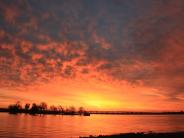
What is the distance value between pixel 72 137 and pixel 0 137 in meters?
19.9

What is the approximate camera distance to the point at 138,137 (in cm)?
5675

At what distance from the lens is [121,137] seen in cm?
5847

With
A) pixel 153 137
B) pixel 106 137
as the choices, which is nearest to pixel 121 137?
pixel 106 137

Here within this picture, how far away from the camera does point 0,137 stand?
6781 centimetres

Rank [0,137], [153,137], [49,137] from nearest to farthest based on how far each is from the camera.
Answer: [153,137] < [0,137] < [49,137]

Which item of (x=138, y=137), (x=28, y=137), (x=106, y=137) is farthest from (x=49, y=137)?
(x=138, y=137)

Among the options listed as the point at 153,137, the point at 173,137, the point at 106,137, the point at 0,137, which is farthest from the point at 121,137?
the point at 0,137

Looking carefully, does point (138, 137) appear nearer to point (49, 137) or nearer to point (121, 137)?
point (121, 137)

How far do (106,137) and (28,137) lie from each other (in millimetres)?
25273

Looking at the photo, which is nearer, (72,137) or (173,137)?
(173,137)

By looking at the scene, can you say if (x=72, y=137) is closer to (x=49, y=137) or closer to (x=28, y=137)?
A: (x=49, y=137)

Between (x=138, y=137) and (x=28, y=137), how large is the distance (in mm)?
32549

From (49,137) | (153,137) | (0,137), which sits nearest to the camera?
(153,137)

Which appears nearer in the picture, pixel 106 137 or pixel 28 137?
pixel 106 137
